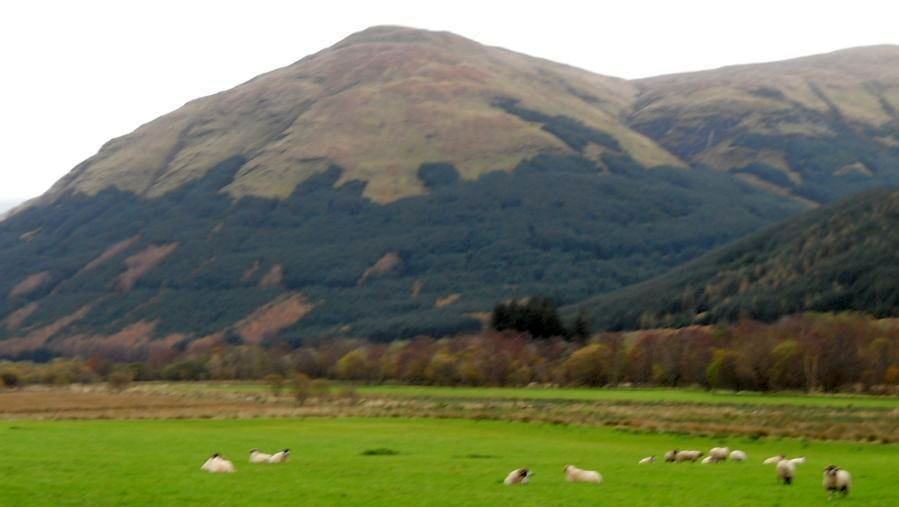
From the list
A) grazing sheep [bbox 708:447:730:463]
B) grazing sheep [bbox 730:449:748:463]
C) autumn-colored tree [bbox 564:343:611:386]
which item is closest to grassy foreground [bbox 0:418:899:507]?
grazing sheep [bbox 730:449:748:463]

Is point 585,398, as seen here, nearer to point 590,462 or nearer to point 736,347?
point 736,347

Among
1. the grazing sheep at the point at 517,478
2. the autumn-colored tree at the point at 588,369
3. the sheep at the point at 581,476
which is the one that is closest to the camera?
the grazing sheep at the point at 517,478

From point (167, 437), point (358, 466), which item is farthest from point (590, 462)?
point (167, 437)

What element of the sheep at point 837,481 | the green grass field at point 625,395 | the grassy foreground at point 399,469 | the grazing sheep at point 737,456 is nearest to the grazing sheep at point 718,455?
the grazing sheep at point 737,456

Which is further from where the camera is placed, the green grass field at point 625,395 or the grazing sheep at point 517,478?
the green grass field at point 625,395

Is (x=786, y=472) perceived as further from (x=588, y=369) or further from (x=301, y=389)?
(x=588, y=369)

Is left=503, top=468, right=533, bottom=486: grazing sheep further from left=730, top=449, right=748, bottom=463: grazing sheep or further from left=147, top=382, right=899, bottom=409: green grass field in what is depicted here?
left=147, top=382, right=899, bottom=409: green grass field

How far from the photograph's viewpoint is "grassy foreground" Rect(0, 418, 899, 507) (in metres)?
37.6

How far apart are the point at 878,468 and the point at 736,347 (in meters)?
89.7

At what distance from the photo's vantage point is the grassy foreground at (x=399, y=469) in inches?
1480

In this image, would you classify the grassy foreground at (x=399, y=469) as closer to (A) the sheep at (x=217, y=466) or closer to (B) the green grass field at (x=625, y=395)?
(A) the sheep at (x=217, y=466)

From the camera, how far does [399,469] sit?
47.5m

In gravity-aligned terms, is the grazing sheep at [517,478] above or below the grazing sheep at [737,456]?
above

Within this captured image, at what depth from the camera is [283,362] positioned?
188 meters
